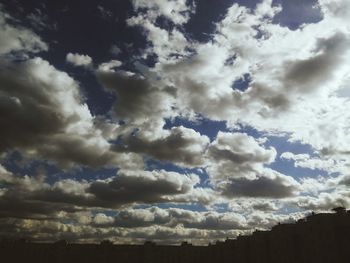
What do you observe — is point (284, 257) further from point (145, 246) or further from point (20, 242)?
point (20, 242)

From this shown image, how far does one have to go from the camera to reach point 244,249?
46.4 meters

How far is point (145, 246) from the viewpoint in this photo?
262 feet

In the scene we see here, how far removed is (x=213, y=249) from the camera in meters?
61.9

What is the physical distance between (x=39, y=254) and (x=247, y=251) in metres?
45.7

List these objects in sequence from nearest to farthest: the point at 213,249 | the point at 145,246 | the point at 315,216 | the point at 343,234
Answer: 1. the point at 343,234
2. the point at 315,216
3. the point at 213,249
4. the point at 145,246

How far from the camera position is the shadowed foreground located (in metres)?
29.0

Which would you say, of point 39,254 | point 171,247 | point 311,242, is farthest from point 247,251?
point 39,254

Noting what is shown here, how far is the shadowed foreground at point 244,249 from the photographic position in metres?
29.0

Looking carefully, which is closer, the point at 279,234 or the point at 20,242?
the point at 279,234

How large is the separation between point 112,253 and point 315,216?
177ft

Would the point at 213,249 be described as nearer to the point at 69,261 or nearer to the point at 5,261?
the point at 69,261

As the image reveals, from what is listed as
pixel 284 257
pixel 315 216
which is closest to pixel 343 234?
pixel 315 216

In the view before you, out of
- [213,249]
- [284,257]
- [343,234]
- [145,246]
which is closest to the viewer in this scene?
[343,234]

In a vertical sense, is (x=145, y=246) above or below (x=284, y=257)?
above
